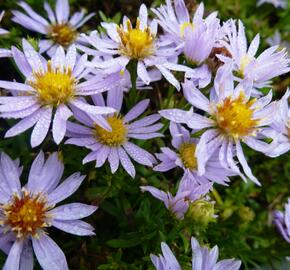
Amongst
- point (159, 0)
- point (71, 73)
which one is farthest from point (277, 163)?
point (71, 73)

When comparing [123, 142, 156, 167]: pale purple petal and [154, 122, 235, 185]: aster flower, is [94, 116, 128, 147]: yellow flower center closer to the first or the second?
[123, 142, 156, 167]: pale purple petal

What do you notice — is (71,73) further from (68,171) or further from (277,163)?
(277,163)

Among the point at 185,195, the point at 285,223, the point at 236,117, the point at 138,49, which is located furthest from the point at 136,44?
the point at 285,223

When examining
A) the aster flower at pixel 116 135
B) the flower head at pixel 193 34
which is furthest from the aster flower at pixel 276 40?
the aster flower at pixel 116 135

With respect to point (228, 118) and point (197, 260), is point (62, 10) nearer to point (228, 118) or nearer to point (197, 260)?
point (228, 118)

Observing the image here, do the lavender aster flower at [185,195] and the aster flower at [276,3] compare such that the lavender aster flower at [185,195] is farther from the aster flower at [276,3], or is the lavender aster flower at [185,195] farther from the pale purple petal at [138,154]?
the aster flower at [276,3]

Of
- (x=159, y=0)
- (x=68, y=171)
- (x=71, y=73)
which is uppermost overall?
(x=159, y=0)

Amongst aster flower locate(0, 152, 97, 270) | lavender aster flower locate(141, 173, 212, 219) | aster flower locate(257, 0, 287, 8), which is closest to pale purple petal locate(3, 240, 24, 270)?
aster flower locate(0, 152, 97, 270)
